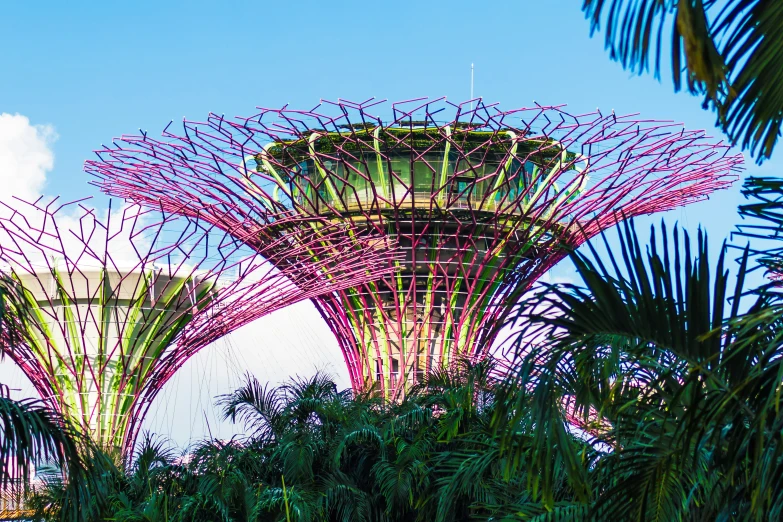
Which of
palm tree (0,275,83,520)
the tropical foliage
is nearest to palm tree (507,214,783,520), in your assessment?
the tropical foliage

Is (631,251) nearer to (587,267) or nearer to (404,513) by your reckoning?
(587,267)

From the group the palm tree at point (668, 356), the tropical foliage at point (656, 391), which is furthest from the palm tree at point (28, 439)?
the palm tree at point (668, 356)

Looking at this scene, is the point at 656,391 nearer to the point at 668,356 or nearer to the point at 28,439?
the point at 668,356

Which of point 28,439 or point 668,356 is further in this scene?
point 28,439

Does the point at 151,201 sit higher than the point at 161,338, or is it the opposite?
the point at 151,201

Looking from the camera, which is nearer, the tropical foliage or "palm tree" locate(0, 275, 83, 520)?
the tropical foliage

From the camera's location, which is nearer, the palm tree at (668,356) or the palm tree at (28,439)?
the palm tree at (668,356)

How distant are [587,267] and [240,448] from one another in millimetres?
15230

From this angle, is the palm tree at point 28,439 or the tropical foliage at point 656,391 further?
the palm tree at point 28,439

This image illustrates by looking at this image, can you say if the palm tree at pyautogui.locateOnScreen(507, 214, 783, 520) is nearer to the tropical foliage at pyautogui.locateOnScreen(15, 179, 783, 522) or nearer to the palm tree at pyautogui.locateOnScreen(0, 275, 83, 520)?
the tropical foliage at pyautogui.locateOnScreen(15, 179, 783, 522)

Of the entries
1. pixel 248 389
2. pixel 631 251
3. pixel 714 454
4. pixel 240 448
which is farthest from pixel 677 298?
pixel 248 389

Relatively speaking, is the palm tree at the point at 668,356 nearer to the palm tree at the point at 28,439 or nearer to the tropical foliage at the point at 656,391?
the tropical foliage at the point at 656,391

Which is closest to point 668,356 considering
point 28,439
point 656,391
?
point 656,391

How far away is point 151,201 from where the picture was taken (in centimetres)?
2834
